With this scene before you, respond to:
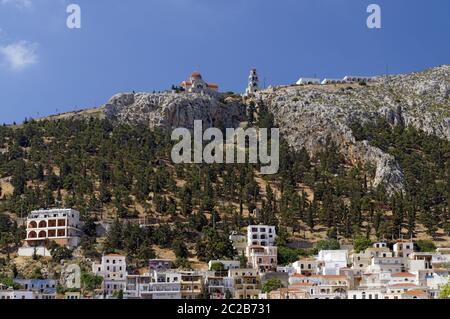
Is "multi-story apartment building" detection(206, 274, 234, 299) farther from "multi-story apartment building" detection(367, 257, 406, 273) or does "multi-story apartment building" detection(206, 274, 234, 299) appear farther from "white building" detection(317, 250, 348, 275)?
"multi-story apartment building" detection(367, 257, 406, 273)

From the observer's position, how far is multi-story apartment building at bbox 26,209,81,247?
7225cm

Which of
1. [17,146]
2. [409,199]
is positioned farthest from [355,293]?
[17,146]

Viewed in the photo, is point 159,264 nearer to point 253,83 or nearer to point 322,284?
point 322,284

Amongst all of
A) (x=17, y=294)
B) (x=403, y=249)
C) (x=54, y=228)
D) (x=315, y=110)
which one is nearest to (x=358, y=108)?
(x=315, y=110)

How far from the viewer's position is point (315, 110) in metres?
107

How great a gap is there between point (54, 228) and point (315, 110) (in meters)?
44.4

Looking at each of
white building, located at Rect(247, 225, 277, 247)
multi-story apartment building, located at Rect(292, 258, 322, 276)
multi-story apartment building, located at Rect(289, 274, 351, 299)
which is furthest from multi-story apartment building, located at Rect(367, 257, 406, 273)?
white building, located at Rect(247, 225, 277, 247)

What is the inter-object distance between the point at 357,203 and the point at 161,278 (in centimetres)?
2446

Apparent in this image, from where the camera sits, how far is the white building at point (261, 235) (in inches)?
2822

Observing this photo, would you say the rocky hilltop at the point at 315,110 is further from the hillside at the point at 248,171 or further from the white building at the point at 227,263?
the white building at the point at 227,263

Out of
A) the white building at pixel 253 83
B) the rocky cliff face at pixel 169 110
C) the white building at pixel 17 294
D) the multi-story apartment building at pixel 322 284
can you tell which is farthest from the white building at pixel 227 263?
the white building at pixel 253 83

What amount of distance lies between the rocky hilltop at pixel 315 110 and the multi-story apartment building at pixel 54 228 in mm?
34608
